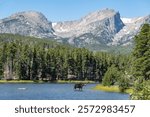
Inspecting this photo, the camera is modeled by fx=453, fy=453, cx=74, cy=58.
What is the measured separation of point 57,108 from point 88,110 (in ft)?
1.22

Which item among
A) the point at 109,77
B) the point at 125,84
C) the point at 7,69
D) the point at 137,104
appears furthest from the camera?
the point at 7,69

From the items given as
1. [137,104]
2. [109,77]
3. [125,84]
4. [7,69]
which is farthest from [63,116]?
[7,69]

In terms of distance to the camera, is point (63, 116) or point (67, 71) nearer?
point (63, 116)

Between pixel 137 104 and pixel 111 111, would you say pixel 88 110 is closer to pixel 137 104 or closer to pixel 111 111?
pixel 111 111

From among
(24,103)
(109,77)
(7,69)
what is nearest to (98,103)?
(24,103)

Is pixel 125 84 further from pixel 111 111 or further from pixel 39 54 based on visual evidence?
pixel 39 54

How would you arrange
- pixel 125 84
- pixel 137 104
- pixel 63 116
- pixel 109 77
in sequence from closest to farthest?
1. pixel 63 116
2. pixel 137 104
3. pixel 125 84
4. pixel 109 77

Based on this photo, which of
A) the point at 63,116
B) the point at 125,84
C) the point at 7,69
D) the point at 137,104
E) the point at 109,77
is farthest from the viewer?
the point at 7,69

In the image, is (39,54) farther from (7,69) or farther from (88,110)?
(88,110)

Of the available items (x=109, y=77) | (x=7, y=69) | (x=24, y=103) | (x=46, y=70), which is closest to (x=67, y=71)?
(x=46, y=70)

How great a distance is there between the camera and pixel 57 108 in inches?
214

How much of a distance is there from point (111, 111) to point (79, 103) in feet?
1.36

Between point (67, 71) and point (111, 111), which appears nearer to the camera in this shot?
point (111, 111)

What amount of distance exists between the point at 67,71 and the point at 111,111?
7457 inches
